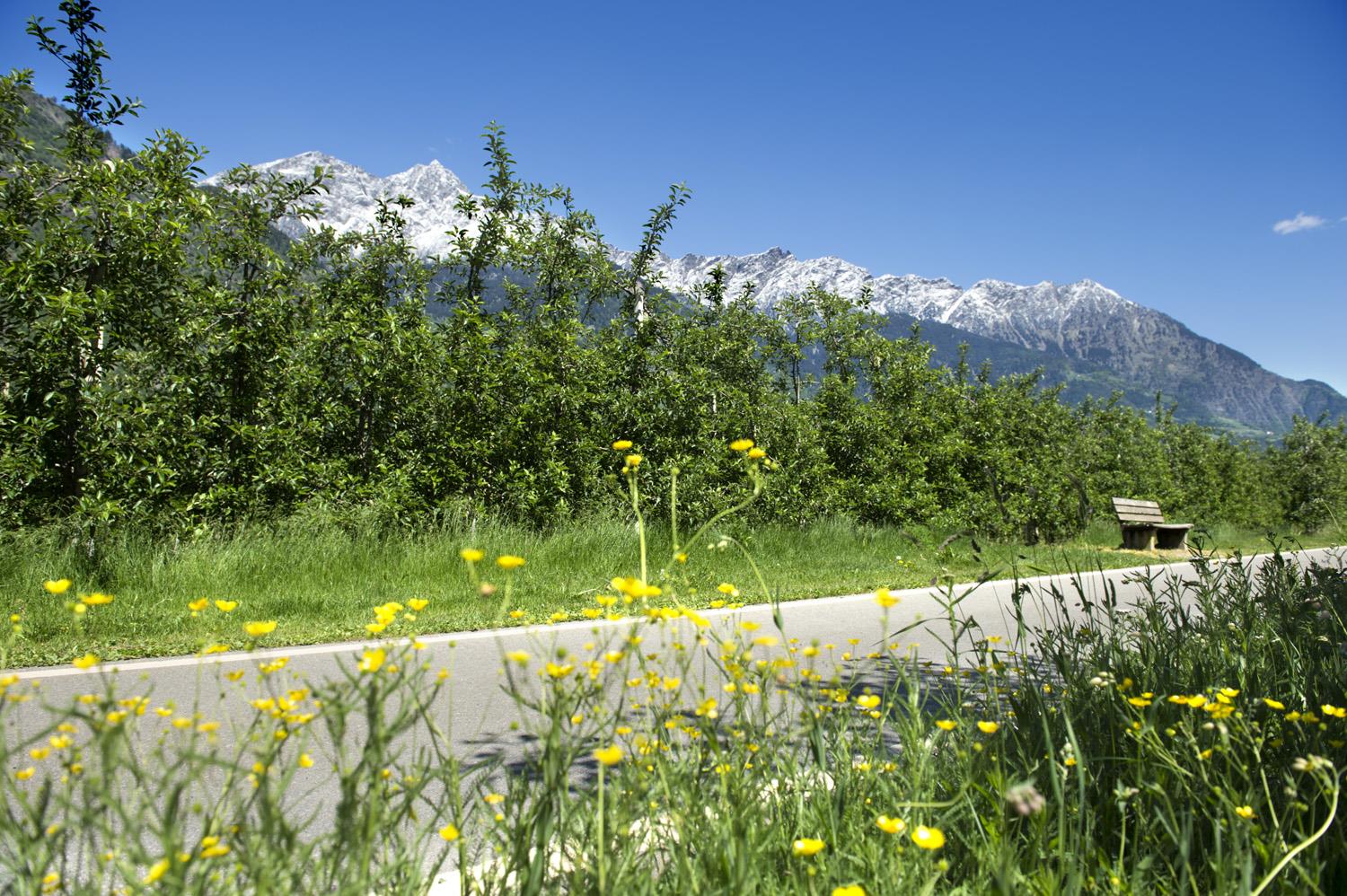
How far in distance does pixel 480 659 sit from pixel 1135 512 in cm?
1666

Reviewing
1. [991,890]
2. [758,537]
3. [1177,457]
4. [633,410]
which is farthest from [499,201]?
[1177,457]

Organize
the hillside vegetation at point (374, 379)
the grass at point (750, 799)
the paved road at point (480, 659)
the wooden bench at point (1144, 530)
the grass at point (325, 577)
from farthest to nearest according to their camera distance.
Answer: the wooden bench at point (1144, 530), the hillside vegetation at point (374, 379), the grass at point (325, 577), the paved road at point (480, 659), the grass at point (750, 799)

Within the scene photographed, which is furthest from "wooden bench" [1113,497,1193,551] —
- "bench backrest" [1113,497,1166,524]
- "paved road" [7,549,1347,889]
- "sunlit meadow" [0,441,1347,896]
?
"sunlit meadow" [0,441,1347,896]

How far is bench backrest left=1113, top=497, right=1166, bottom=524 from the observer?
661 inches

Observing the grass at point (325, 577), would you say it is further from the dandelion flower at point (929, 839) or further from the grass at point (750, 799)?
the dandelion flower at point (929, 839)

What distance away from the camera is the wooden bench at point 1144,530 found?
16719 mm

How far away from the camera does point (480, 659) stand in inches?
203

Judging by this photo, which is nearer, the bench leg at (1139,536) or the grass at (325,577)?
the grass at (325,577)

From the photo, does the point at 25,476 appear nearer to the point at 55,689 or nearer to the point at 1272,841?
the point at 55,689

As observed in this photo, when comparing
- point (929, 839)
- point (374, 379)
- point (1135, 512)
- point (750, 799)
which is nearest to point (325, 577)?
point (374, 379)

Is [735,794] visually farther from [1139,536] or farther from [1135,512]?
[1135,512]

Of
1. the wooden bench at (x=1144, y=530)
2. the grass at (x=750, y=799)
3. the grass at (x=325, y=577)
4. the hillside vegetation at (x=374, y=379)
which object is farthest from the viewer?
the wooden bench at (x=1144, y=530)

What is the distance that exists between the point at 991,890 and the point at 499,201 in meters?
11.4

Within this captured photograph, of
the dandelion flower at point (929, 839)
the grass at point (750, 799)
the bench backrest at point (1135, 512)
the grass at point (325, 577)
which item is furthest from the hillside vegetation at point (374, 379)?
the bench backrest at point (1135, 512)
